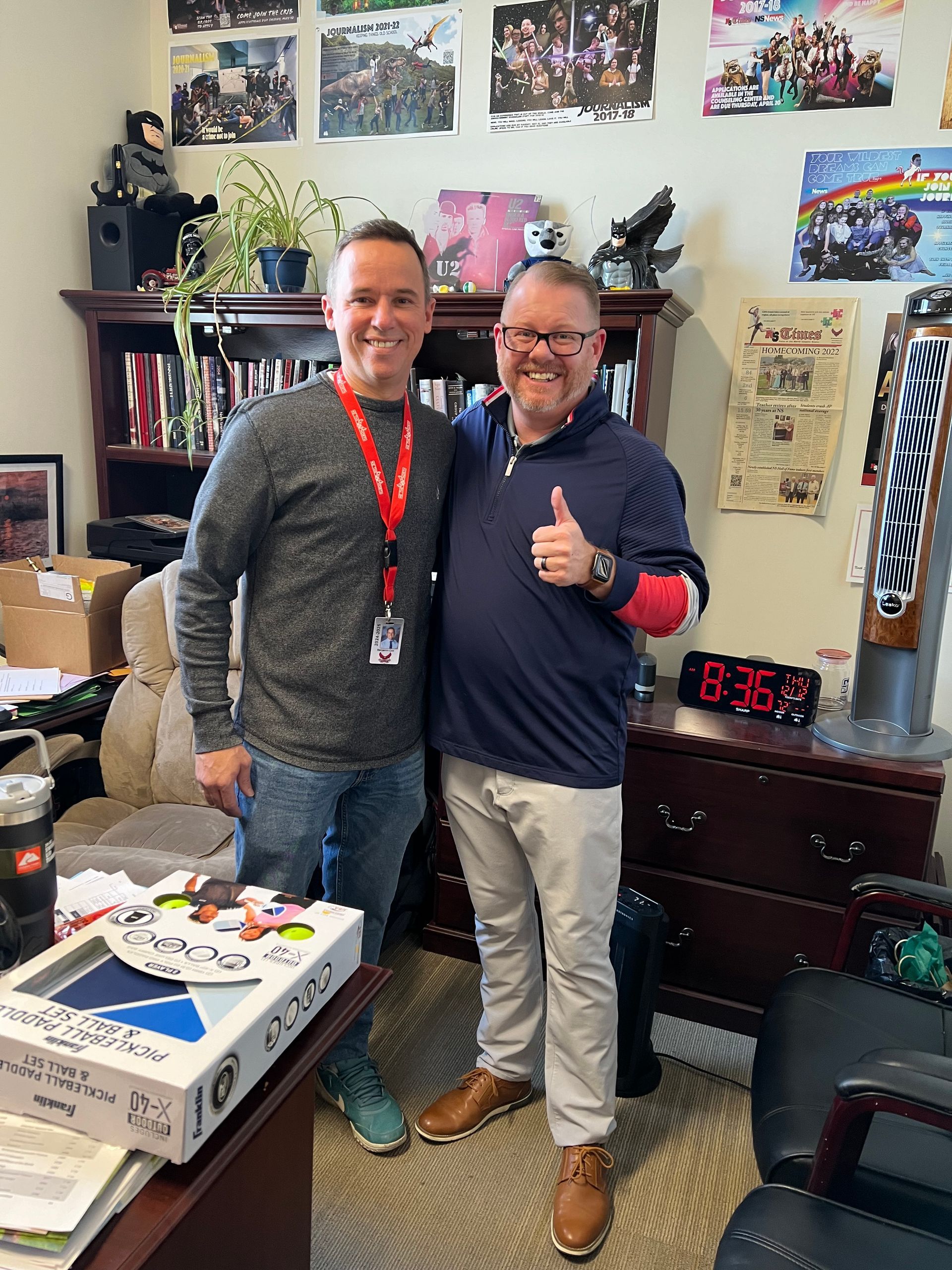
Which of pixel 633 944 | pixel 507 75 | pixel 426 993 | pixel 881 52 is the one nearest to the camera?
pixel 633 944

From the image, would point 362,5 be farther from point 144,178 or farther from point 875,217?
point 875,217

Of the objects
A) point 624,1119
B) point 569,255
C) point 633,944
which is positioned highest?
point 569,255

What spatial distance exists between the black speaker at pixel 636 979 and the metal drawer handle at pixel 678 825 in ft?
0.68

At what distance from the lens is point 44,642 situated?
2.36 metres

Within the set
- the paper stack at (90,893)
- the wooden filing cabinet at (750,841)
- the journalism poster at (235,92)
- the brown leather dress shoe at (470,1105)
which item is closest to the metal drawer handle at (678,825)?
the wooden filing cabinet at (750,841)

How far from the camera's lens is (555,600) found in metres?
1.50

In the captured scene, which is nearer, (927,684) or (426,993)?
(927,684)

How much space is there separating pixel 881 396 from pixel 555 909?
5.00 ft

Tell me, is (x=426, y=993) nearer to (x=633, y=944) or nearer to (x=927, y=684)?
(x=633, y=944)

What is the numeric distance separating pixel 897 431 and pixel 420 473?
104 centimetres

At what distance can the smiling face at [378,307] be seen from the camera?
57.4 inches

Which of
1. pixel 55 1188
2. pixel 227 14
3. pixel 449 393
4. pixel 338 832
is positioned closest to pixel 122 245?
pixel 227 14

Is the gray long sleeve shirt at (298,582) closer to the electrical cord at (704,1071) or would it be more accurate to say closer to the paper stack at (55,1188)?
the paper stack at (55,1188)

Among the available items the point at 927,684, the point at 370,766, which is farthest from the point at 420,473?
the point at 927,684
